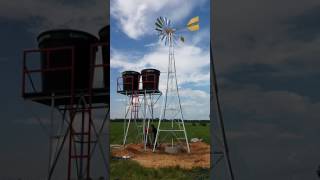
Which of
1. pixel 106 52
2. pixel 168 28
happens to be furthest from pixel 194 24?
pixel 106 52

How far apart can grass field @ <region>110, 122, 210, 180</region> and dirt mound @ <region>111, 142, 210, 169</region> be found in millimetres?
59

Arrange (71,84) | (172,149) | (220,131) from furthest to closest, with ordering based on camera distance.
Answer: (71,84) → (220,131) → (172,149)

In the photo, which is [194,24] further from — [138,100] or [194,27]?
[138,100]

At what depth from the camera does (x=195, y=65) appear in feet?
19.5

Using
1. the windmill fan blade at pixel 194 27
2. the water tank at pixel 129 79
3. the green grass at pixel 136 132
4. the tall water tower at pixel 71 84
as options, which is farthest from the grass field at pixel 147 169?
the windmill fan blade at pixel 194 27

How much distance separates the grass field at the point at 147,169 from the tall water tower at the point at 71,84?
0.88m

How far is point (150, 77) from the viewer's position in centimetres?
609

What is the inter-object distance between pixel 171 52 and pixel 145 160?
1340mm

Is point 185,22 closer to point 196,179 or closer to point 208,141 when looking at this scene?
point 208,141

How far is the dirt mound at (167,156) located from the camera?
5.97 metres

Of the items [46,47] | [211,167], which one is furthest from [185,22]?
[46,47]

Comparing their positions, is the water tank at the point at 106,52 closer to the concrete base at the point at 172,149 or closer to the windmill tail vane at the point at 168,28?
the windmill tail vane at the point at 168,28

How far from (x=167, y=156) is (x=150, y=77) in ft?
3.14

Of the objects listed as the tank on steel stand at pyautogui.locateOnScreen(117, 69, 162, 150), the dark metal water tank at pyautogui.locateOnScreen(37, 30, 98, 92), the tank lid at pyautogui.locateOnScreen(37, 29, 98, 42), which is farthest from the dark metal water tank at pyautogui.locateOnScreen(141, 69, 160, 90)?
the tank lid at pyautogui.locateOnScreen(37, 29, 98, 42)
